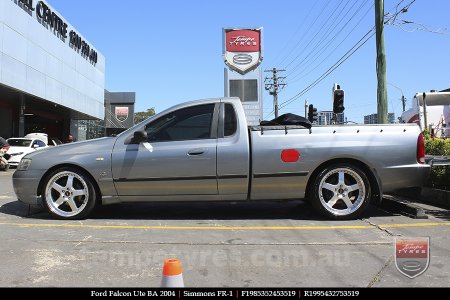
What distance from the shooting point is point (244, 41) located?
69.3ft

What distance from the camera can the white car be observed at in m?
20.3

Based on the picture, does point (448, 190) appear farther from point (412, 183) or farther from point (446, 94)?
point (446, 94)

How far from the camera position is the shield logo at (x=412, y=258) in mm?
4066

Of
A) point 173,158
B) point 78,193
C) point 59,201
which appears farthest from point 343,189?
point 59,201

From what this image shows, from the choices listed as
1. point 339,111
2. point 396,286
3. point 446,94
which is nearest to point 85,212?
point 396,286

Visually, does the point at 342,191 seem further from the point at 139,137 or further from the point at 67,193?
the point at 67,193

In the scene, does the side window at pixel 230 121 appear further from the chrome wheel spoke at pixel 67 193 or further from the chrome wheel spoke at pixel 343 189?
the chrome wheel spoke at pixel 67 193

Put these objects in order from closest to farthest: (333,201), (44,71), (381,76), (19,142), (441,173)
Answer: (333,201), (441,173), (381,76), (19,142), (44,71)

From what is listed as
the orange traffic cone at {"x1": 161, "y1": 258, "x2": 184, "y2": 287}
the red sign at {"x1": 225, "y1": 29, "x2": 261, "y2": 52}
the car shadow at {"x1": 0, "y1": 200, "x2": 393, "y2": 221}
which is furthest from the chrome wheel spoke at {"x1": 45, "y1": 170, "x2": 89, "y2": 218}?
the red sign at {"x1": 225, "y1": 29, "x2": 261, "y2": 52}

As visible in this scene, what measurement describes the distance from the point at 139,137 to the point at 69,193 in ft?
4.29

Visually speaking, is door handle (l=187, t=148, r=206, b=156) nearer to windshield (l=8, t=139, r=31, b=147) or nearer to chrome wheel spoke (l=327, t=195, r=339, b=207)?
chrome wheel spoke (l=327, t=195, r=339, b=207)

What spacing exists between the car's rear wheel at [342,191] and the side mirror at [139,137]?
2434 mm

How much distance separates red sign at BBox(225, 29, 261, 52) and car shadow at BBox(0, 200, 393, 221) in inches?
554

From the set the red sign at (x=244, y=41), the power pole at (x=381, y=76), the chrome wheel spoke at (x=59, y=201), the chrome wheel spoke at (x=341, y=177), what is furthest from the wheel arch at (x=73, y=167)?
the red sign at (x=244, y=41)
